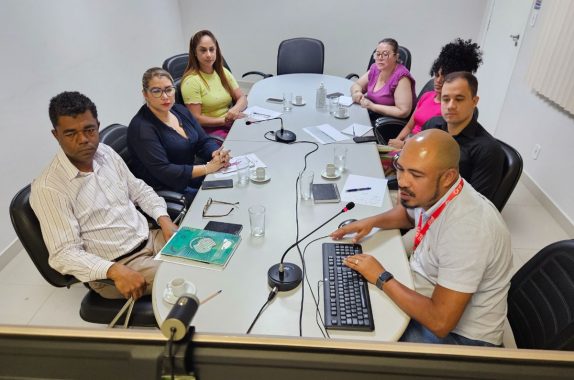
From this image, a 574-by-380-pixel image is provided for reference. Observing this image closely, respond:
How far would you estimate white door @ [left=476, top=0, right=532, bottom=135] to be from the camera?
12.3ft

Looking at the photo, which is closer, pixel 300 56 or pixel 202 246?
pixel 202 246

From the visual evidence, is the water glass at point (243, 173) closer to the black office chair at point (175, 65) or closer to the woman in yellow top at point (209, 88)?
the woman in yellow top at point (209, 88)

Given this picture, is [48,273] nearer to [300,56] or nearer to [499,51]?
[300,56]

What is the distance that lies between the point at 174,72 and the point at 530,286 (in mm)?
3213

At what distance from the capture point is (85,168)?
1.66 meters

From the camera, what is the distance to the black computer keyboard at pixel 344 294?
1.16 metres

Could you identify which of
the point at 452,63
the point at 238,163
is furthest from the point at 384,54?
the point at 238,163

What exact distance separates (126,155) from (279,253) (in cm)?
118

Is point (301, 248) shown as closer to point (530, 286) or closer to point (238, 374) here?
point (530, 286)

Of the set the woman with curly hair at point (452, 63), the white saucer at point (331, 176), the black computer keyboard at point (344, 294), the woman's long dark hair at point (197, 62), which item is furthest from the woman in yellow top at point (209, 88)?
the black computer keyboard at point (344, 294)

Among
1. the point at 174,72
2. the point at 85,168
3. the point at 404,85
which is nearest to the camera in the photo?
the point at 85,168

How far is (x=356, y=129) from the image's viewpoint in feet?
8.82

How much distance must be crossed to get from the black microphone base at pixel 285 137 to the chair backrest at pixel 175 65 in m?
1.46

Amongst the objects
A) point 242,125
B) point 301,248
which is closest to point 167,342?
point 301,248
